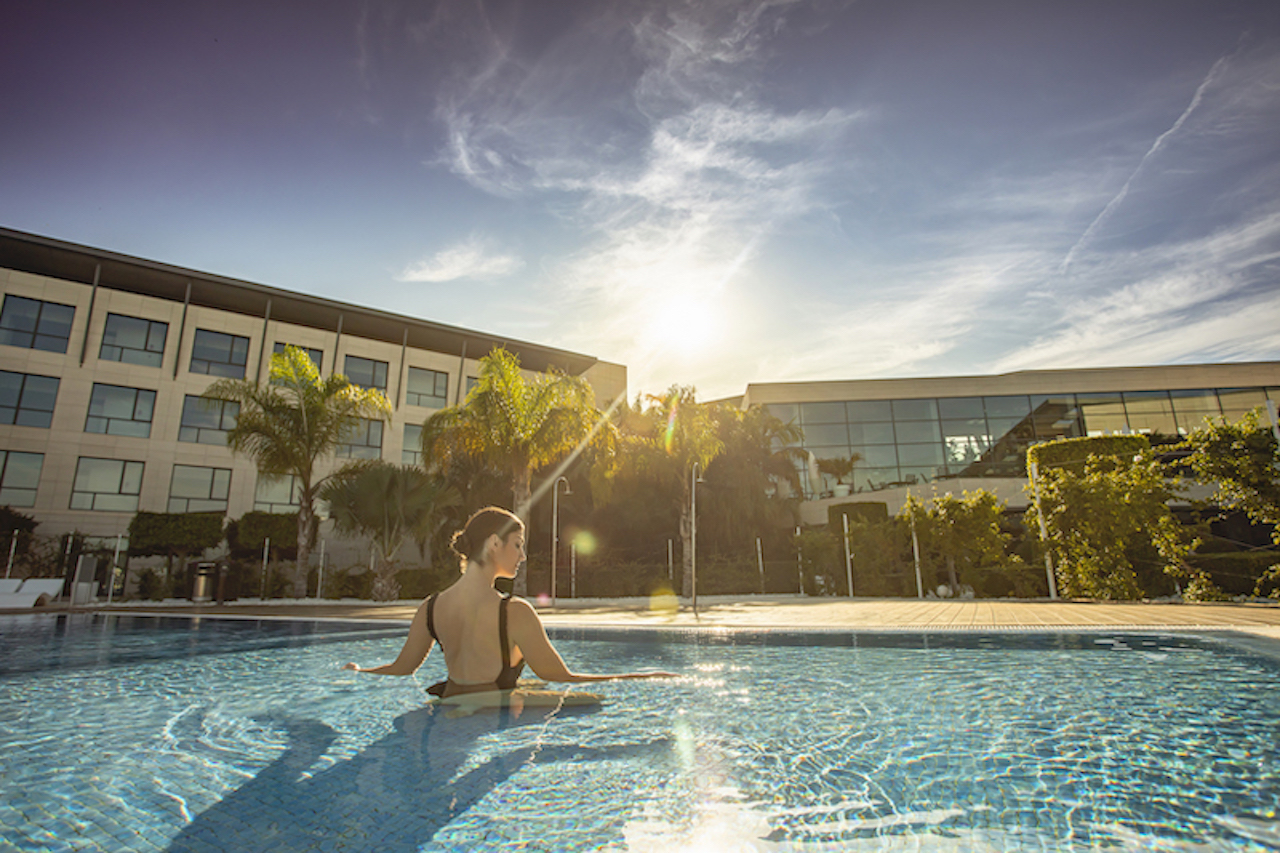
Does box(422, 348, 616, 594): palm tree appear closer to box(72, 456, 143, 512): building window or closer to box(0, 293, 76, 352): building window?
box(72, 456, 143, 512): building window

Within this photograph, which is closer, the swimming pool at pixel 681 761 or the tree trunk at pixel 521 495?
the swimming pool at pixel 681 761

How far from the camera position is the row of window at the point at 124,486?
22.8 metres

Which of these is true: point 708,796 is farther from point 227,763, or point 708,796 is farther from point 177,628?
point 177,628

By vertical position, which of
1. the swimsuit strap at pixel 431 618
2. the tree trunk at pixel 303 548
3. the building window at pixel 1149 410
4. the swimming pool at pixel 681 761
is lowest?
the swimming pool at pixel 681 761

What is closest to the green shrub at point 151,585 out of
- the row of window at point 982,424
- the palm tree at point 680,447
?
the palm tree at point 680,447

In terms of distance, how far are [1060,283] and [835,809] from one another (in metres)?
15.1

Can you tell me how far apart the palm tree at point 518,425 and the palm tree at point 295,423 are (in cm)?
335

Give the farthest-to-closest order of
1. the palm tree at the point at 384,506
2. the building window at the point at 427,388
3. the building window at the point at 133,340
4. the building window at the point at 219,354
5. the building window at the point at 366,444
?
the building window at the point at 427,388
the building window at the point at 366,444
the building window at the point at 219,354
the building window at the point at 133,340
the palm tree at the point at 384,506

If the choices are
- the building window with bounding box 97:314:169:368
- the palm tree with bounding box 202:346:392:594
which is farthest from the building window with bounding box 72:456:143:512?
the palm tree with bounding box 202:346:392:594

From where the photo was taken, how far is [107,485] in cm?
2397

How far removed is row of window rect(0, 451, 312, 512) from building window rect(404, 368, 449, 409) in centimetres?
673

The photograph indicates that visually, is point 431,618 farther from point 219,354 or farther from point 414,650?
point 219,354

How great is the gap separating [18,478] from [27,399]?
2.97 metres

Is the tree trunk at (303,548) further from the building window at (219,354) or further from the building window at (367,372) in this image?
the building window at (367,372)
